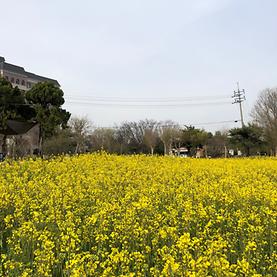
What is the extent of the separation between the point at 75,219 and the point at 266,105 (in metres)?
40.6

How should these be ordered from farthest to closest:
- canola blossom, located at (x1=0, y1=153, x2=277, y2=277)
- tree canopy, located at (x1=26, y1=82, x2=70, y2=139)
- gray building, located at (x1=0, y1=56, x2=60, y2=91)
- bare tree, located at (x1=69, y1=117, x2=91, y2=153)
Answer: gray building, located at (x1=0, y1=56, x2=60, y2=91), bare tree, located at (x1=69, y1=117, x2=91, y2=153), tree canopy, located at (x1=26, y1=82, x2=70, y2=139), canola blossom, located at (x1=0, y1=153, x2=277, y2=277)

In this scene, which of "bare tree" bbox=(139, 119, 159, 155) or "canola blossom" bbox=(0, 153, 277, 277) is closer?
"canola blossom" bbox=(0, 153, 277, 277)

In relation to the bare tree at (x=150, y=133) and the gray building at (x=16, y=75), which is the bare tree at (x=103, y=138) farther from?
the gray building at (x=16, y=75)

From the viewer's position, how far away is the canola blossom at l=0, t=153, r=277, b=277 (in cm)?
255

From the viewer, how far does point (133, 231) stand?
3.53 metres

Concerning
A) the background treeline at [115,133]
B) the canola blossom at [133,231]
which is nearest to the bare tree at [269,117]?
the background treeline at [115,133]

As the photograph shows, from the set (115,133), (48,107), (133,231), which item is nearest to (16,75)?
(115,133)

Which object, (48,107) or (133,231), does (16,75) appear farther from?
(133,231)

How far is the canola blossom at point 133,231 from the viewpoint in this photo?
8.38 feet

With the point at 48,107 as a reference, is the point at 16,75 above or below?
above

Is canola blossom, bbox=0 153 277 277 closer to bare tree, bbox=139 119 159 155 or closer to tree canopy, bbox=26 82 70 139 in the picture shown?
tree canopy, bbox=26 82 70 139

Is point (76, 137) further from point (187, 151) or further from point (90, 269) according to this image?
point (90, 269)

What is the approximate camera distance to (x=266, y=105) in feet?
137

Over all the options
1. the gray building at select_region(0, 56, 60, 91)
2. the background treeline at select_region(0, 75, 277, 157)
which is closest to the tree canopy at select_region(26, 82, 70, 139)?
the background treeline at select_region(0, 75, 277, 157)
